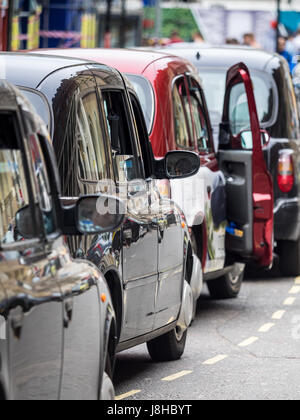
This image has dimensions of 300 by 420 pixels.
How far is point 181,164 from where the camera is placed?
8.52 m

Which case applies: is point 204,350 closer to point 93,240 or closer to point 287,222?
point 93,240

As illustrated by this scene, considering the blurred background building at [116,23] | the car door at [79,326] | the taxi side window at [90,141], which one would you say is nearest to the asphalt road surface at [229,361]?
the taxi side window at [90,141]

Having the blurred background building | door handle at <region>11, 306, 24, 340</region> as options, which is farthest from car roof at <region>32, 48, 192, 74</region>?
the blurred background building

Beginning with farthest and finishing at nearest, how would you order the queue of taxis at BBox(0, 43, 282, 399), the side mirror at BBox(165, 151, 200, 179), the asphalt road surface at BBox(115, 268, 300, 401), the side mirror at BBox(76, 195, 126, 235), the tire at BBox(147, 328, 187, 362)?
1. the tire at BBox(147, 328, 187, 362)
2. the side mirror at BBox(165, 151, 200, 179)
3. the asphalt road surface at BBox(115, 268, 300, 401)
4. the side mirror at BBox(76, 195, 126, 235)
5. the queue of taxis at BBox(0, 43, 282, 399)

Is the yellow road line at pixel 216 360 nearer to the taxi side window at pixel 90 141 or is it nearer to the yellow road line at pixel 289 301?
the taxi side window at pixel 90 141

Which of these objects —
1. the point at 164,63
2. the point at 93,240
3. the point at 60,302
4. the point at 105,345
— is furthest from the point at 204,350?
the point at 60,302

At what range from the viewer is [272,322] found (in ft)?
37.1

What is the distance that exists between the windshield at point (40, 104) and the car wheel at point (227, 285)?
233 inches

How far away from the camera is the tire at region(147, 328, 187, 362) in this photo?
8898 mm

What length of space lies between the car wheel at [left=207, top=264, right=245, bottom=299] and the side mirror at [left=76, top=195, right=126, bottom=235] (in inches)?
288

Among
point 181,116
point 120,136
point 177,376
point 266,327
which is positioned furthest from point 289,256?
point 120,136

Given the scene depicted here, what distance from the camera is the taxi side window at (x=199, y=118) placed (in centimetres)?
1117

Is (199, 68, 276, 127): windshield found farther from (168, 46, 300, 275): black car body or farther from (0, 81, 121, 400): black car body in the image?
(0, 81, 121, 400): black car body

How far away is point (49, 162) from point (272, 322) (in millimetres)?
6207
